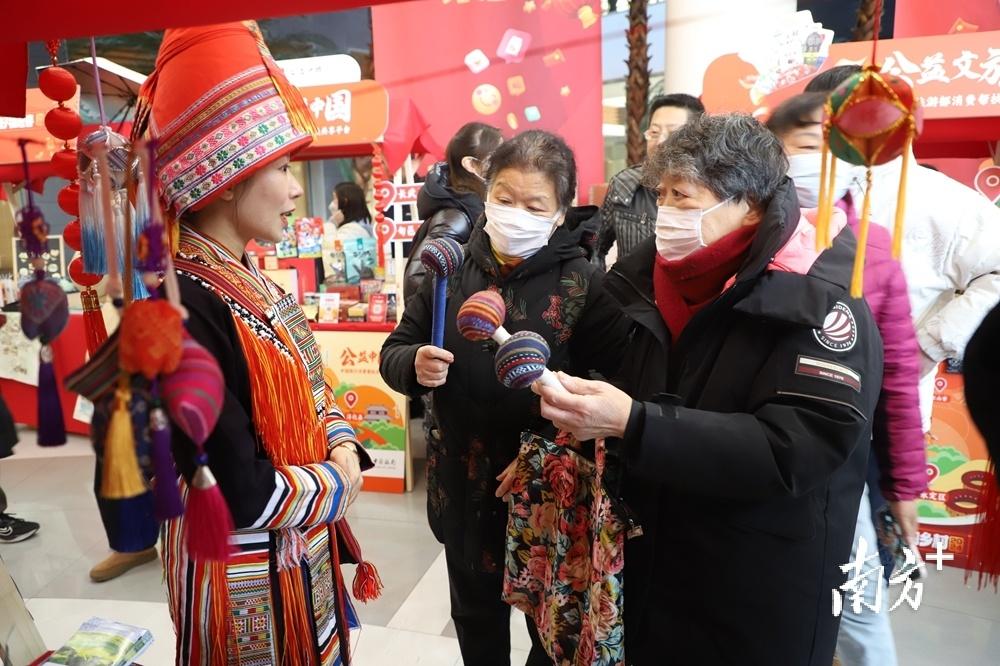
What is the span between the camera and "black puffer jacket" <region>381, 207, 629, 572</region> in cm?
148

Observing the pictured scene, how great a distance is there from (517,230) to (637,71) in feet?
9.59

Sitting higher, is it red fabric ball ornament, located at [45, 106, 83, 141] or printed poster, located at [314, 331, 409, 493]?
red fabric ball ornament, located at [45, 106, 83, 141]

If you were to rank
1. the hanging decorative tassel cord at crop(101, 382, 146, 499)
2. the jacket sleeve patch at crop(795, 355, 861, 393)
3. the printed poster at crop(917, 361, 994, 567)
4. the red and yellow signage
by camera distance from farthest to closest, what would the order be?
the red and yellow signage
the printed poster at crop(917, 361, 994, 567)
the jacket sleeve patch at crop(795, 355, 861, 393)
the hanging decorative tassel cord at crop(101, 382, 146, 499)

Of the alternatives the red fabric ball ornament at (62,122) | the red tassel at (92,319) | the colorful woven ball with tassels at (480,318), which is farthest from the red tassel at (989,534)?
the red fabric ball ornament at (62,122)

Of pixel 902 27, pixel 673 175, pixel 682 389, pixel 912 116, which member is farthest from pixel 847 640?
pixel 902 27

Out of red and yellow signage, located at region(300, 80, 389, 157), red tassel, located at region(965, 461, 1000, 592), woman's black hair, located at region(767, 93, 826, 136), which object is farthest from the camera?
red and yellow signage, located at region(300, 80, 389, 157)

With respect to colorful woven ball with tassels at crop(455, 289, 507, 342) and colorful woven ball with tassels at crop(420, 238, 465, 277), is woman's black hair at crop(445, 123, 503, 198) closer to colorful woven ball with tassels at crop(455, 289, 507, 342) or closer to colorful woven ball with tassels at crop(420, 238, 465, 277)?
colorful woven ball with tassels at crop(420, 238, 465, 277)

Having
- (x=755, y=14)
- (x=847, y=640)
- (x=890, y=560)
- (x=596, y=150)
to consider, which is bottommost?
(x=847, y=640)

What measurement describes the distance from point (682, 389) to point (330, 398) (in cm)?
69

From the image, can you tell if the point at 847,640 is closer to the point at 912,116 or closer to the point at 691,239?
the point at 691,239

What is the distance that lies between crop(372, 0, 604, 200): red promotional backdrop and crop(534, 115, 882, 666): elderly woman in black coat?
4085 mm

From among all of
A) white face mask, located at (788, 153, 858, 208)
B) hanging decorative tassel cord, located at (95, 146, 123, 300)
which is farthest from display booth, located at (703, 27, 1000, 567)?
hanging decorative tassel cord, located at (95, 146, 123, 300)

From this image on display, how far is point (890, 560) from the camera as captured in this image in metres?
1.64

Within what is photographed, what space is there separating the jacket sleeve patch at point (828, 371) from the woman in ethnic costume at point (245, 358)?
Result: 78cm
